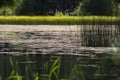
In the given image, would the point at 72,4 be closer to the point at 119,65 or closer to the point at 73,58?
the point at 73,58

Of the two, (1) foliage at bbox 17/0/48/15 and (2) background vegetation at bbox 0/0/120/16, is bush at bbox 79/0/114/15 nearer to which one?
(2) background vegetation at bbox 0/0/120/16

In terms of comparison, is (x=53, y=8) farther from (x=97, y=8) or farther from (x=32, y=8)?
(x=97, y=8)

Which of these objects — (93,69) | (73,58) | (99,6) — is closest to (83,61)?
(73,58)

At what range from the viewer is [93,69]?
27.5 feet

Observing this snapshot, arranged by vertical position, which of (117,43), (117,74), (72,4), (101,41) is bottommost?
(72,4)

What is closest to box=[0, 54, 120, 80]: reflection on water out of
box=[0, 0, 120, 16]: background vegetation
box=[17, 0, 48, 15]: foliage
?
box=[0, 0, 120, 16]: background vegetation

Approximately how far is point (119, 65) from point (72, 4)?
46.9 metres

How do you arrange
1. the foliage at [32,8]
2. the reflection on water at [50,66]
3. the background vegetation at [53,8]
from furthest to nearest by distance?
1. the foliage at [32,8]
2. the background vegetation at [53,8]
3. the reflection on water at [50,66]

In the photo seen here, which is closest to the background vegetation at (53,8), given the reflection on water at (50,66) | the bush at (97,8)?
the bush at (97,8)

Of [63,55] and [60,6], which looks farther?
[60,6]

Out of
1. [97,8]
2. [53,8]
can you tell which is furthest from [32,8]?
[53,8]

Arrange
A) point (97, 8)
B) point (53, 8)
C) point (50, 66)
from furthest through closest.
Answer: point (53, 8), point (97, 8), point (50, 66)

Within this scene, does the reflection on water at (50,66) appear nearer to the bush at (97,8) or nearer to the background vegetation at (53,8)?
the background vegetation at (53,8)

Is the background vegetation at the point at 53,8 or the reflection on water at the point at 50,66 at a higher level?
the reflection on water at the point at 50,66
